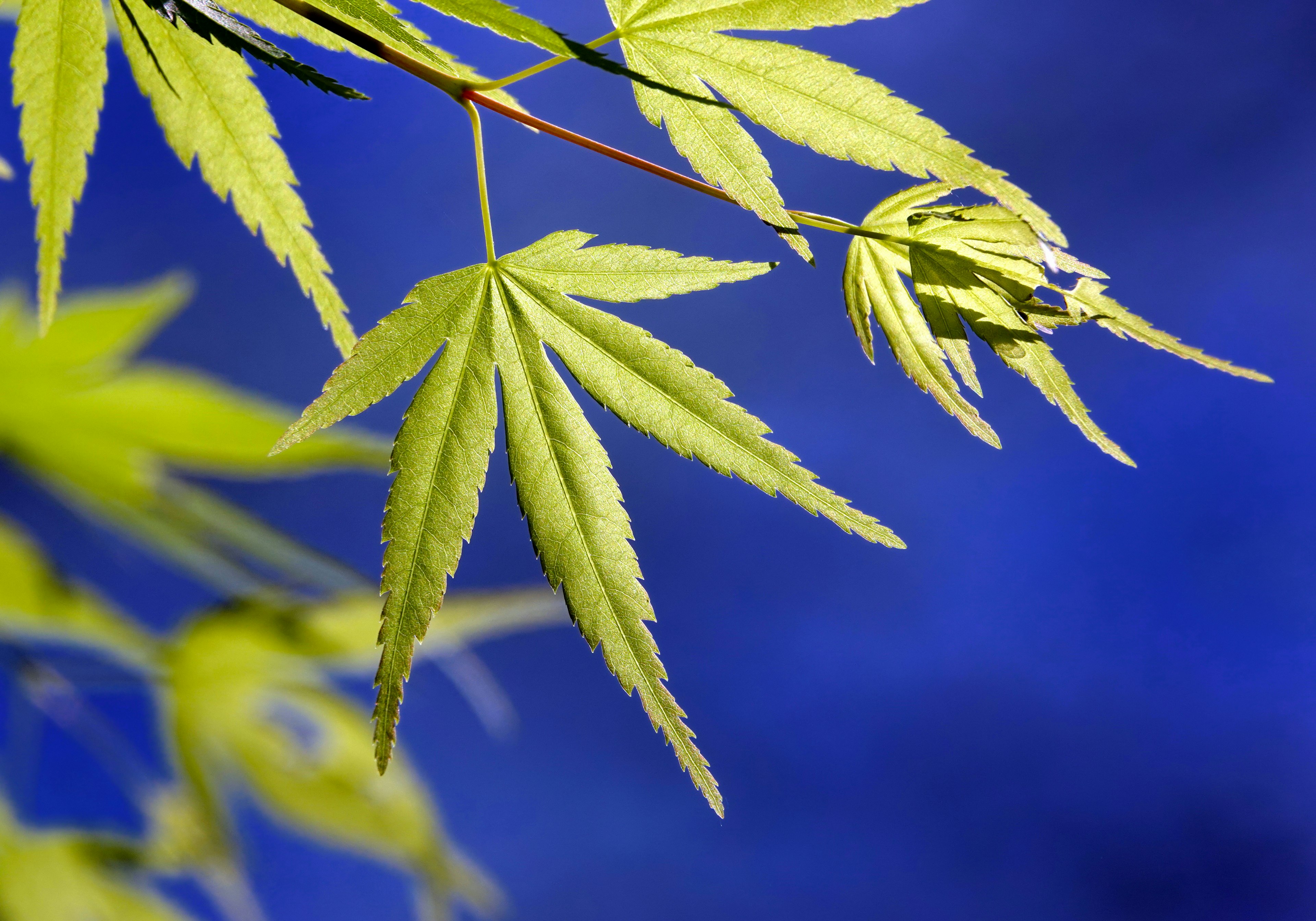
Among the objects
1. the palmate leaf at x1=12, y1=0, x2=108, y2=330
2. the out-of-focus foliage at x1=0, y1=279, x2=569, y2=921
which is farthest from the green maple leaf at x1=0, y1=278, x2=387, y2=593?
the palmate leaf at x1=12, y1=0, x2=108, y2=330

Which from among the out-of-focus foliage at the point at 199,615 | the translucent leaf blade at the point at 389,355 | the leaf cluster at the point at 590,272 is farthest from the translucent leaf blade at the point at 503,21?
the out-of-focus foliage at the point at 199,615

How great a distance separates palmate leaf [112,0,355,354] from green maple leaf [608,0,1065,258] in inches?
8.4

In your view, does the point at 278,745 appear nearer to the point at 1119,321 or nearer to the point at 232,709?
the point at 232,709

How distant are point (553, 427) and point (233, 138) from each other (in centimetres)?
24

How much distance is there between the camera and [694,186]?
0.34 meters

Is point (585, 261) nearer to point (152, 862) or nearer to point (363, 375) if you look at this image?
point (363, 375)

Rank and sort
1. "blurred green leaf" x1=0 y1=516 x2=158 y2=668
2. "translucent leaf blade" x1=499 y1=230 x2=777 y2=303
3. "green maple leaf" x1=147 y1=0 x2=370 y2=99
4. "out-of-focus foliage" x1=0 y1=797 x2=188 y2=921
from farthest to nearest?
"blurred green leaf" x1=0 y1=516 x2=158 y2=668 → "out-of-focus foliage" x1=0 y1=797 x2=188 y2=921 → "translucent leaf blade" x1=499 y1=230 x2=777 y2=303 → "green maple leaf" x1=147 y1=0 x2=370 y2=99

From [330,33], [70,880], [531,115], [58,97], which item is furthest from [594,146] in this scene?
[70,880]

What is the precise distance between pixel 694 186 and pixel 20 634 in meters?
1.57

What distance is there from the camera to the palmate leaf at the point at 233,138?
42cm

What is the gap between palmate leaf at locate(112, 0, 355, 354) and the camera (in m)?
0.42

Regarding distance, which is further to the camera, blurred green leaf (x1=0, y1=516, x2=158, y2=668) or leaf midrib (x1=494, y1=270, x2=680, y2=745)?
blurred green leaf (x1=0, y1=516, x2=158, y2=668)

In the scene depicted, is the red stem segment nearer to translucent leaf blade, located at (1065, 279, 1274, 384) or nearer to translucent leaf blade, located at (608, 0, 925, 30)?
translucent leaf blade, located at (608, 0, 925, 30)

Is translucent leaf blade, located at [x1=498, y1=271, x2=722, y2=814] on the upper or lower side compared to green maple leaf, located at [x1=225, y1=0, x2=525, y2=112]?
lower
